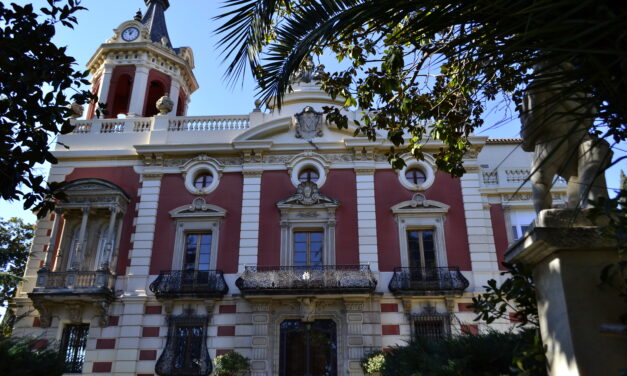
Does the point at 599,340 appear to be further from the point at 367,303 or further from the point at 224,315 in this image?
the point at 224,315

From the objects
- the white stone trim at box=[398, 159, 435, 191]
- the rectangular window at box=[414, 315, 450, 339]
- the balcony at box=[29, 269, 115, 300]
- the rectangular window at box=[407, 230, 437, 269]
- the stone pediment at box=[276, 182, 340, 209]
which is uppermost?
the white stone trim at box=[398, 159, 435, 191]

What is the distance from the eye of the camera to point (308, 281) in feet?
54.2

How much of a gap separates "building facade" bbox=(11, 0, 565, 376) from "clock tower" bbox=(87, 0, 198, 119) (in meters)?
3.03

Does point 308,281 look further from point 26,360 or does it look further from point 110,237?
point 26,360

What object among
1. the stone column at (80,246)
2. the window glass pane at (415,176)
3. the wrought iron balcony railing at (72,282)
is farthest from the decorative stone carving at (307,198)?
the stone column at (80,246)

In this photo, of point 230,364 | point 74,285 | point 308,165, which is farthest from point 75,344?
point 308,165

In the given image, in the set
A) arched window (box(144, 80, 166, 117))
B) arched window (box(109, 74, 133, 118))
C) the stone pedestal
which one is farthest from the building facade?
the stone pedestal

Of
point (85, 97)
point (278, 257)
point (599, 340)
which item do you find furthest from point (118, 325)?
point (599, 340)

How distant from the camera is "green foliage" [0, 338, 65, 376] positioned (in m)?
7.45

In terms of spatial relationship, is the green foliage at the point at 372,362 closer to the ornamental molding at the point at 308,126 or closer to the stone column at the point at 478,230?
the stone column at the point at 478,230

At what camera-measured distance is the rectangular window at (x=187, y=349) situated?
641 inches

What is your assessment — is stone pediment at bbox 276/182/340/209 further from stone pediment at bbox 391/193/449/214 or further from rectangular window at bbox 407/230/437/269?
rectangular window at bbox 407/230/437/269

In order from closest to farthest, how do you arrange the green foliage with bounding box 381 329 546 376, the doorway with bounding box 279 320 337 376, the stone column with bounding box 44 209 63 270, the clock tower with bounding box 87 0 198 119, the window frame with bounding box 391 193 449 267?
the green foliage with bounding box 381 329 546 376 → the doorway with bounding box 279 320 337 376 → the stone column with bounding box 44 209 63 270 → the window frame with bounding box 391 193 449 267 → the clock tower with bounding box 87 0 198 119

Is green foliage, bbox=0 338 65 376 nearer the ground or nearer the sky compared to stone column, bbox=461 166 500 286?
nearer the ground
